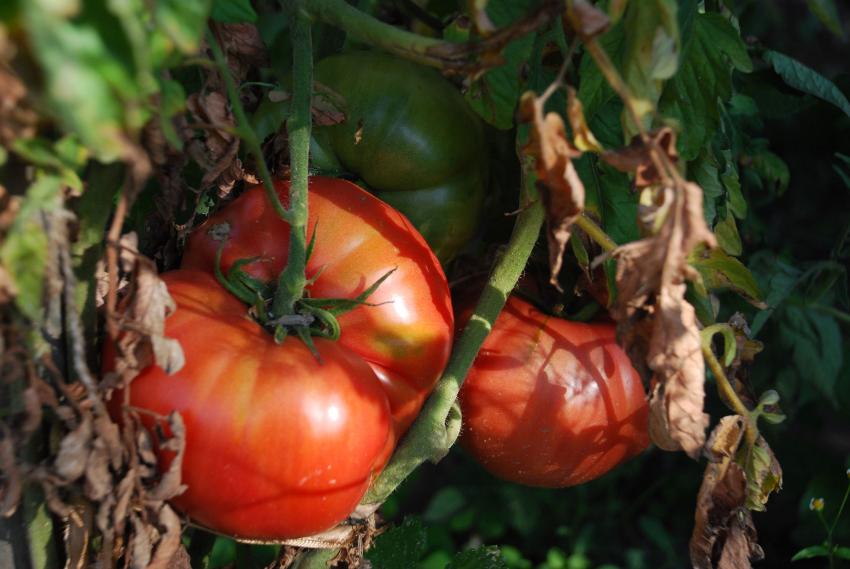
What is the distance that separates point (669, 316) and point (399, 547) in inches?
22.0

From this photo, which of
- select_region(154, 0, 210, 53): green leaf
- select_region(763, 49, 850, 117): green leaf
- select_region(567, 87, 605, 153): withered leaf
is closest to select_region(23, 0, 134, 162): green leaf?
select_region(154, 0, 210, 53): green leaf

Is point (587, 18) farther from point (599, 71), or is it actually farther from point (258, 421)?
point (258, 421)

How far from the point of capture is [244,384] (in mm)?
700

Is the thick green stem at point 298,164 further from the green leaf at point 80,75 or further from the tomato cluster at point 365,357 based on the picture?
the green leaf at point 80,75

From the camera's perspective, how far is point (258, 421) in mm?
695

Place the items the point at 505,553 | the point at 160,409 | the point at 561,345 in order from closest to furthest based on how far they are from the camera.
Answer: the point at 160,409 < the point at 561,345 < the point at 505,553

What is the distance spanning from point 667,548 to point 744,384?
2.57 feet

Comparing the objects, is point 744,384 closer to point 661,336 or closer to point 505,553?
point 661,336

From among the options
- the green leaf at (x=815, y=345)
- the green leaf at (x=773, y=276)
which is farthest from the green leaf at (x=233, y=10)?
the green leaf at (x=815, y=345)

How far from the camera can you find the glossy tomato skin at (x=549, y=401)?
98 cm

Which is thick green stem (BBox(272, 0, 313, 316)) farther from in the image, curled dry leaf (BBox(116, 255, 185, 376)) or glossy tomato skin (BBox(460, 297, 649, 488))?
glossy tomato skin (BBox(460, 297, 649, 488))

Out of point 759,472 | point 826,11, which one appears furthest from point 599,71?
point 759,472

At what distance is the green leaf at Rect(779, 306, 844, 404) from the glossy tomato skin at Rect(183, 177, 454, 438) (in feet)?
2.33

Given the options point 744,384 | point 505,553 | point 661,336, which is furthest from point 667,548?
point 661,336
